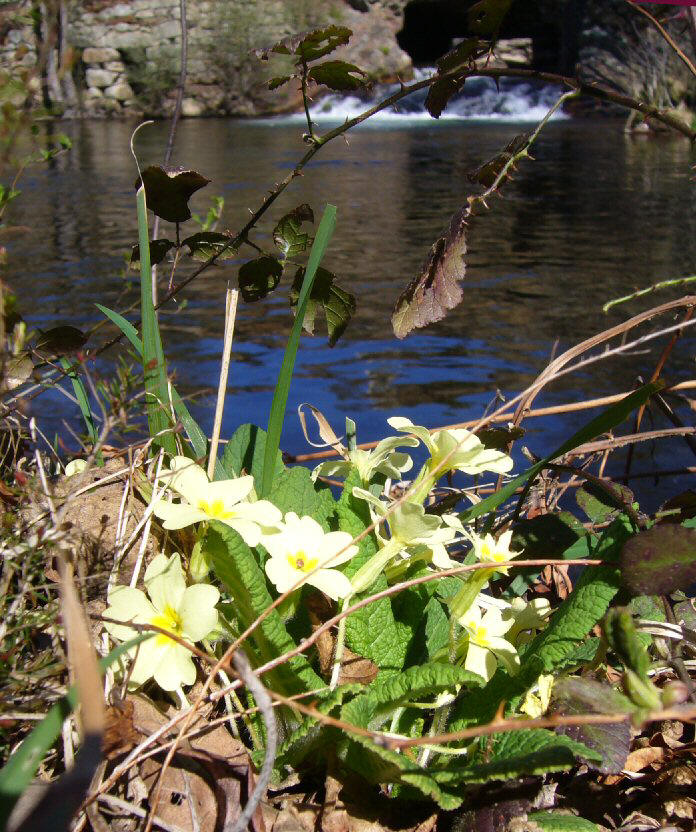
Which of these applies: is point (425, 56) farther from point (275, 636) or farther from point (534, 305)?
point (275, 636)

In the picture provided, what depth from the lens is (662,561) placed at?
2.60 feet

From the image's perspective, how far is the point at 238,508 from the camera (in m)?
0.83

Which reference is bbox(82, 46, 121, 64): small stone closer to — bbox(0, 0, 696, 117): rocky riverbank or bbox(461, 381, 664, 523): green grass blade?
bbox(0, 0, 696, 117): rocky riverbank

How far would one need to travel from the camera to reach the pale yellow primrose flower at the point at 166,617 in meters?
0.77

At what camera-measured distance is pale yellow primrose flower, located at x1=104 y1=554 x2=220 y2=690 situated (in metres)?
0.77

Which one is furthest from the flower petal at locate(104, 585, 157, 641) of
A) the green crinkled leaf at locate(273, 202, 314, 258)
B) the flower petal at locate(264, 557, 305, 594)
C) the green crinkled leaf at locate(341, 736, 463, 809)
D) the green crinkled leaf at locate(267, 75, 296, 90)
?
the green crinkled leaf at locate(267, 75, 296, 90)

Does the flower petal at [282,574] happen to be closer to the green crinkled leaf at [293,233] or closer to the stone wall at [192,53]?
the green crinkled leaf at [293,233]

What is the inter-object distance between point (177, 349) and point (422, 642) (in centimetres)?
246

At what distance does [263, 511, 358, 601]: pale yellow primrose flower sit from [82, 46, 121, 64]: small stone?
51.0 feet

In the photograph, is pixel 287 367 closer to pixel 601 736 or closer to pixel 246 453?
pixel 246 453

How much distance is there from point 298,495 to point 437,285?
0.30 m

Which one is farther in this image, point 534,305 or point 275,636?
point 534,305

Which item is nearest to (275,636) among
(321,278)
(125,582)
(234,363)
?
(125,582)

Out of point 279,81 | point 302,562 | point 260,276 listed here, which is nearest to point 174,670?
point 302,562
